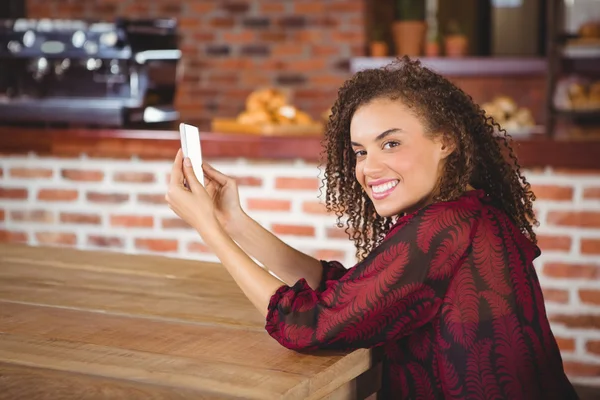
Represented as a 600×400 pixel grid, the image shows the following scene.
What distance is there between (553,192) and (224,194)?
54.2 inches

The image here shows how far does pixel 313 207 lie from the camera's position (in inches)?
122

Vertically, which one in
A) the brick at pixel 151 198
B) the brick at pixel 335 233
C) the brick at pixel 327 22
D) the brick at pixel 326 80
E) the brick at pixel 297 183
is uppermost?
the brick at pixel 327 22

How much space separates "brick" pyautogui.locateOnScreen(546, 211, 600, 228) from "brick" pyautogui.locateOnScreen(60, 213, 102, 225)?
1630mm

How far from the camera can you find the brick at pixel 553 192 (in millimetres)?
2816

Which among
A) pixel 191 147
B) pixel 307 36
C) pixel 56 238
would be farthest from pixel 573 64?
pixel 191 147

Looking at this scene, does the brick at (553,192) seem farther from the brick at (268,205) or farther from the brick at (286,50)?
the brick at (286,50)

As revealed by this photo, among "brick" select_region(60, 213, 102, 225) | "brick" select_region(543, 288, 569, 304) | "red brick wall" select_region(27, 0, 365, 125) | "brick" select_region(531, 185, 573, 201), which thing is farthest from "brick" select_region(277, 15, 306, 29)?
"brick" select_region(543, 288, 569, 304)

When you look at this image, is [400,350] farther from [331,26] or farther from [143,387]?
[331,26]

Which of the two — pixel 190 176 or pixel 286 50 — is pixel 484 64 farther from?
pixel 190 176

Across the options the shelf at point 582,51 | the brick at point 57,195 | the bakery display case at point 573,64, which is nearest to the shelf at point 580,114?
the bakery display case at point 573,64

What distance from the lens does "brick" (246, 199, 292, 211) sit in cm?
312

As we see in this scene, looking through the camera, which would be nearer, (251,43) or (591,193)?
(591,193)

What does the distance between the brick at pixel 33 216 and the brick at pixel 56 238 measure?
0.17 feet

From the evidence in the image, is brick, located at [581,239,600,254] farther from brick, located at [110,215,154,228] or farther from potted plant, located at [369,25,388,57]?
potted plant, located at [369,25,388,57]
